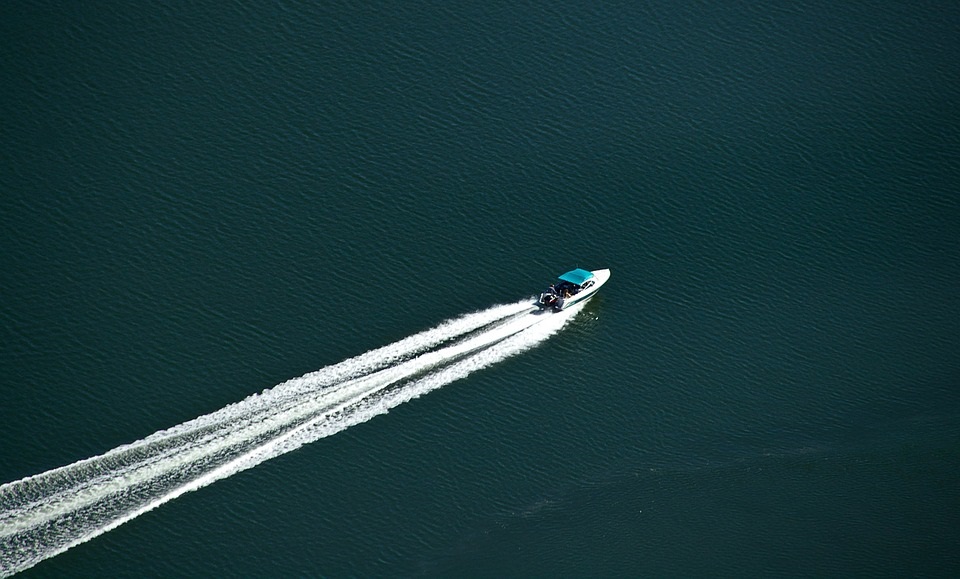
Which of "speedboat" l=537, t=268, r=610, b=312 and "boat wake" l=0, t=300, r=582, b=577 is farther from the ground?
"speedboat" l=537, t=268, r=610, b=312

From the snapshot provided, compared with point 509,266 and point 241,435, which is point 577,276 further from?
point 241,435

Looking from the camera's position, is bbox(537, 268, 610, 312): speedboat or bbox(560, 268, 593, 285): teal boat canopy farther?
bbox(560, 268, 593, 285): teal boat canopy

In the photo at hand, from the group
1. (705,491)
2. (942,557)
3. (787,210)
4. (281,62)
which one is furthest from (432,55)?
(942,557)

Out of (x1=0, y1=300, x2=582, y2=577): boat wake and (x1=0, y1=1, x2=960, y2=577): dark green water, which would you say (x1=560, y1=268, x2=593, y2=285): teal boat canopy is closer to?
(x1=0, y1=1, x2=960, y2=577): dark green water

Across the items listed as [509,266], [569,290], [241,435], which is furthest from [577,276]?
[241,435]

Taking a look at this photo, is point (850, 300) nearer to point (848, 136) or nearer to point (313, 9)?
point (848, 136)

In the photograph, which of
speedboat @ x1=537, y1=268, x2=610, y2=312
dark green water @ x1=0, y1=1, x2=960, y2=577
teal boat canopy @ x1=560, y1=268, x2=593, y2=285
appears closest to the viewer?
dark green water @ x1=0, y1=1, x2=960, y2=577

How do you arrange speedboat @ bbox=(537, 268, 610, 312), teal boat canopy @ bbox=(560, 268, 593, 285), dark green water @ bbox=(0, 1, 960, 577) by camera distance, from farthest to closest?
teal boat canopy @ bbox=(560, 268, 593, 285)
speedboat @ bbox=(537, 268, 610, 312)
dark green water @ bbox=(0, 1, 960, 577)

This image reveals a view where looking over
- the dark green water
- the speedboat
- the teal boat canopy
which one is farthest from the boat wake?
the teal boat canopy
